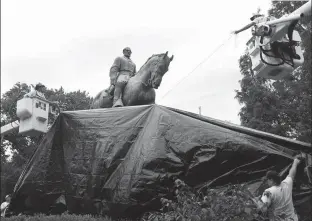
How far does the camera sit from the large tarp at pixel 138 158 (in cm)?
522

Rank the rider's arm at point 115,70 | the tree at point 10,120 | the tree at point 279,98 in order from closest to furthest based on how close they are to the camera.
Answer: the rider's arm at point 115,70
the tree at point 279,98
the tree at point 10,120

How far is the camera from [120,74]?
908cm

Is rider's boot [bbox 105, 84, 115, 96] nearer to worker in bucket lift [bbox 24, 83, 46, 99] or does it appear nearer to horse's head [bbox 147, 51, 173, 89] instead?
horse's head [bbox 147, 51, 173, 89]

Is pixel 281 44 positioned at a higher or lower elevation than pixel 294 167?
higher

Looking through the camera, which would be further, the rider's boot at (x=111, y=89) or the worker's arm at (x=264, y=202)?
the rider's boot at (x=111, y=89)

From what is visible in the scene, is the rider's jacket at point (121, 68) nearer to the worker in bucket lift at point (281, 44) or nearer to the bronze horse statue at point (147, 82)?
the bronze horse statue at point (147, 82)

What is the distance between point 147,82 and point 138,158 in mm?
3209

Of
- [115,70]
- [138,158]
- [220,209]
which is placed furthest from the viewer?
[115,70]

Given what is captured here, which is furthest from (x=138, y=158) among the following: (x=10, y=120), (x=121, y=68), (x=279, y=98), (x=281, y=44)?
(x=10, y=120)

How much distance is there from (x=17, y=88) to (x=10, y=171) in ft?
26.2

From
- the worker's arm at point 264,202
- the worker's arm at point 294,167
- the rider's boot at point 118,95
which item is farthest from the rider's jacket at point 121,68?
the worker's arm at point 264,202

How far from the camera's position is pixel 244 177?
5.18 m

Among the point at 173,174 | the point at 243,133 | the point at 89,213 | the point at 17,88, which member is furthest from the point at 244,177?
the point at 17,88

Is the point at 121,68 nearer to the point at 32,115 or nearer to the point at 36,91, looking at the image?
the point at 36,91
